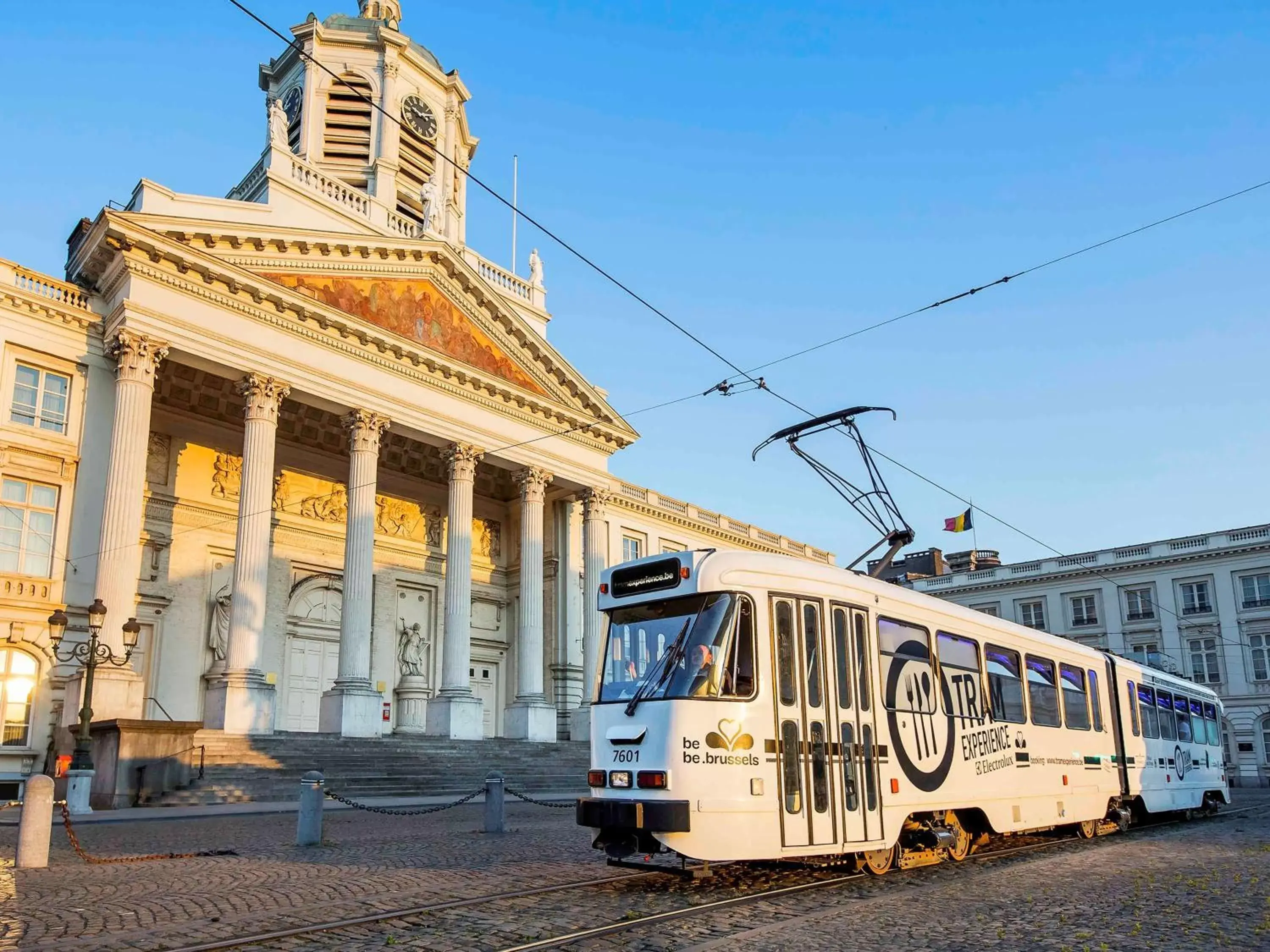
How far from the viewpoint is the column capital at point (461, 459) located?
32.0 m

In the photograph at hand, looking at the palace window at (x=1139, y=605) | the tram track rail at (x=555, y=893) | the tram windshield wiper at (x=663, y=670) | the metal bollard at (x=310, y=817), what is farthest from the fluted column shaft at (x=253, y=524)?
the palace window at (x=1139, y=605)

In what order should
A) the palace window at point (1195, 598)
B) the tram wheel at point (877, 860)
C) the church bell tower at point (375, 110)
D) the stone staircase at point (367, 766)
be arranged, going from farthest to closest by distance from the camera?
the palace window at point (1195, 598)
the church bell tower at point (375, 110)
the stone staircase at point (367, 766)
the tram wheel at point (877, 860)

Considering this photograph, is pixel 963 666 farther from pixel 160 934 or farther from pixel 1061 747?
pixel 160 934

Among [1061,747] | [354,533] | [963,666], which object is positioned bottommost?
[1061,747]

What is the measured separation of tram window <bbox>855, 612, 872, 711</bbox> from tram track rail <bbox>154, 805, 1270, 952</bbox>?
1883 millimetres

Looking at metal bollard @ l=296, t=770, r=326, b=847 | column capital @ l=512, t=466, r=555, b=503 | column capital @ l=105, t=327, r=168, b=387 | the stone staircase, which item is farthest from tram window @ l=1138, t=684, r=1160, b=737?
column capital @ l=105, t=327, r=168, b=387

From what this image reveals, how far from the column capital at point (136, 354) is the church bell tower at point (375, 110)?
47.0 ft

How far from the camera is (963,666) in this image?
12406 mm

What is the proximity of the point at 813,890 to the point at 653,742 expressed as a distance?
7.72ft

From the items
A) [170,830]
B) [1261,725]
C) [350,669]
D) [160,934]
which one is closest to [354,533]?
[350,669]

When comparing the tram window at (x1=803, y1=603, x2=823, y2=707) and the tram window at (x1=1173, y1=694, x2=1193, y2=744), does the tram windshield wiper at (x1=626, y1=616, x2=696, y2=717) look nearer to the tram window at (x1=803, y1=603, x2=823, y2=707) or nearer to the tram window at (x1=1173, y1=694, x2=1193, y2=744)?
the tram window at (x1=803, y1=603, x2=823, y2=707)

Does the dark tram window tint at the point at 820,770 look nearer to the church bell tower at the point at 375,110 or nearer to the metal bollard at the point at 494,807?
the metal bollard at the point at 494,807

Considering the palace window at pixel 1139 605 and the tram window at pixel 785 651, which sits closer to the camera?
the tram window at pixel 785 651

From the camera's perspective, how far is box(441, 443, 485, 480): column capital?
105 ft
